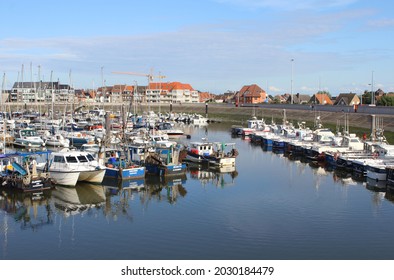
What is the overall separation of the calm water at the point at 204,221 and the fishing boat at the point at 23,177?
0.70m

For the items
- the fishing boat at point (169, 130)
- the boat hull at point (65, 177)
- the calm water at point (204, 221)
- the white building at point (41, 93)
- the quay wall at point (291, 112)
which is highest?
the white building at point (41, 93)

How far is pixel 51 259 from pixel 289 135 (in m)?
52.4

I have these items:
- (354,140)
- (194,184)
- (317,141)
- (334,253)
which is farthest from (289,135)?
(334,253)

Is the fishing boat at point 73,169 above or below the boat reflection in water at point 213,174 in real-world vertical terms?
above

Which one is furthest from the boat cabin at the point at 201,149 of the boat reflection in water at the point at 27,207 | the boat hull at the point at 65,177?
the boat reflection in water at the point at 27,207

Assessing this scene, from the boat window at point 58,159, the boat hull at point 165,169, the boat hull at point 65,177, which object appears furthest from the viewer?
the boat hull at point 165,169

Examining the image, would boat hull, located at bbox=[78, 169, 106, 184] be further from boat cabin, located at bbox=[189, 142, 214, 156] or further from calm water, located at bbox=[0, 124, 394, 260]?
boat cabin, located at bbox=[189, 142, 214, 156]

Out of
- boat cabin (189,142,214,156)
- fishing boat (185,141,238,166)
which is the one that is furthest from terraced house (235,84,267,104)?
fishing boat (185,141,238,166)

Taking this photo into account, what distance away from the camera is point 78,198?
3306cm

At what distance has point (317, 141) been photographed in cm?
5919

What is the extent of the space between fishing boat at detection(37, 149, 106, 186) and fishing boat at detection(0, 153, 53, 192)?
99cm

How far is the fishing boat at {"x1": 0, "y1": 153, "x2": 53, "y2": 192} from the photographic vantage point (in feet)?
109

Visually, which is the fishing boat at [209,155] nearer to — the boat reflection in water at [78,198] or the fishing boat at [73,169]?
the fishing boat at [73,169]

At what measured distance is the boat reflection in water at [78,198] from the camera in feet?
100
